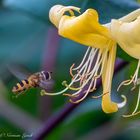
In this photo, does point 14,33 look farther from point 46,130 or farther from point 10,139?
point 46,130

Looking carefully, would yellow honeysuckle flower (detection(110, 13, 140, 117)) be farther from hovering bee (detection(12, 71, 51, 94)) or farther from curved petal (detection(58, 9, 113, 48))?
hovering bee (detection(12, 71, 51, 94))

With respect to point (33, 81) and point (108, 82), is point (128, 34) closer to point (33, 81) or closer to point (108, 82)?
point (108, 82)

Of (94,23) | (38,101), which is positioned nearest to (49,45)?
(38,101)

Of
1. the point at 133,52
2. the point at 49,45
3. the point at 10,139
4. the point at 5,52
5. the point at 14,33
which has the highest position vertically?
the point at 14,33

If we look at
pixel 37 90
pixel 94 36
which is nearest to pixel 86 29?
pixel 94 36

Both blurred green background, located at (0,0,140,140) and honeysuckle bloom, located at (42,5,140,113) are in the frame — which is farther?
blurred green background, located at (0,0,140,140)

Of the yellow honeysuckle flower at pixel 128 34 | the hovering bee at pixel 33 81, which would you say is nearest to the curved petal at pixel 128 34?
the yellow honeysuckle flower at pixel 128 34

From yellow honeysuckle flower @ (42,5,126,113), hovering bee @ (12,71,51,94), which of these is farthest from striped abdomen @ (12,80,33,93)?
yellow honeysuckle flower @ (42,5,126,113)
